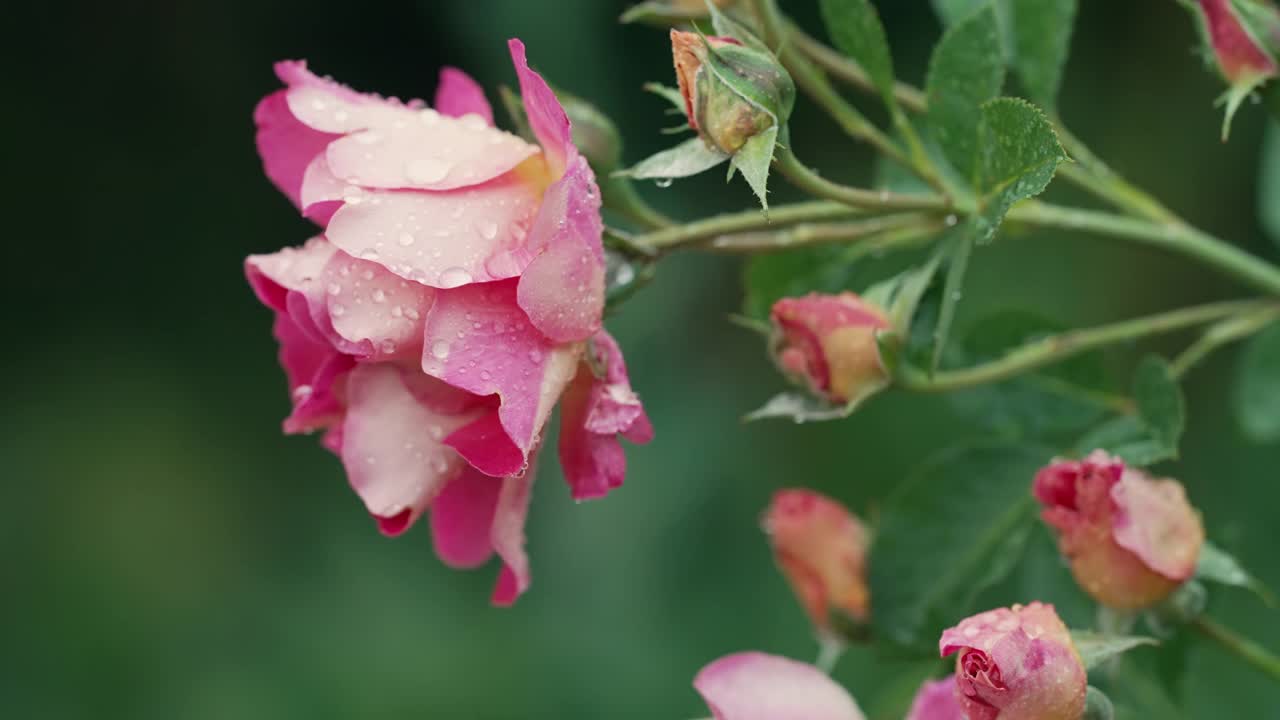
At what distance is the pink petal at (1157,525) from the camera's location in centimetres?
48

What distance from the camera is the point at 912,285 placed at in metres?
0.51

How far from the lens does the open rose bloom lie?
0.44m

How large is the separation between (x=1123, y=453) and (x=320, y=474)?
155cm

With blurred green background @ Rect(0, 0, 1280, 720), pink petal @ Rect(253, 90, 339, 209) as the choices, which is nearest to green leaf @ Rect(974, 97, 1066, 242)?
pink petal @ Rect(253, 90, 339, 209)

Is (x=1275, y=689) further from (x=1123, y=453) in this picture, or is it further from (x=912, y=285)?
(x=912, y=285)

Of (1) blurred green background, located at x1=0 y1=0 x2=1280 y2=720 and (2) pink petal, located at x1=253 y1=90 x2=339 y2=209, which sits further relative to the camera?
(1) blurred green background, located at x1=0 y1=0 x2=1280 y2=720

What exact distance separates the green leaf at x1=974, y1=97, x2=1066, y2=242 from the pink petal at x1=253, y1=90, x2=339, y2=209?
24 centimetres

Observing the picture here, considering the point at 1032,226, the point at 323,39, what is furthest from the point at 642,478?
the point at 1032,226

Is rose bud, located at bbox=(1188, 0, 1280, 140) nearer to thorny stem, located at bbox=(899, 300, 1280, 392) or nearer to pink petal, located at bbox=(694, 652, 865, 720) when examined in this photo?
thorny stem, located at bbox=(899, 300, 1280, 392)

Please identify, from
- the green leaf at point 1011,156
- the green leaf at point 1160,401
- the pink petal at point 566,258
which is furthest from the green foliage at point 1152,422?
the pink petal at point 566,258

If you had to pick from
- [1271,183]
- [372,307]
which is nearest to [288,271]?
[372,307]

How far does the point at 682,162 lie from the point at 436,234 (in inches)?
3.3

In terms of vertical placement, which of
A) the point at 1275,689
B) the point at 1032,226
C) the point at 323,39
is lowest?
the point at 1275,689

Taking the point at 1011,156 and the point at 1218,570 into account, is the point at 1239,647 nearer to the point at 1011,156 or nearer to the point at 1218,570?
the point at 1218,570
